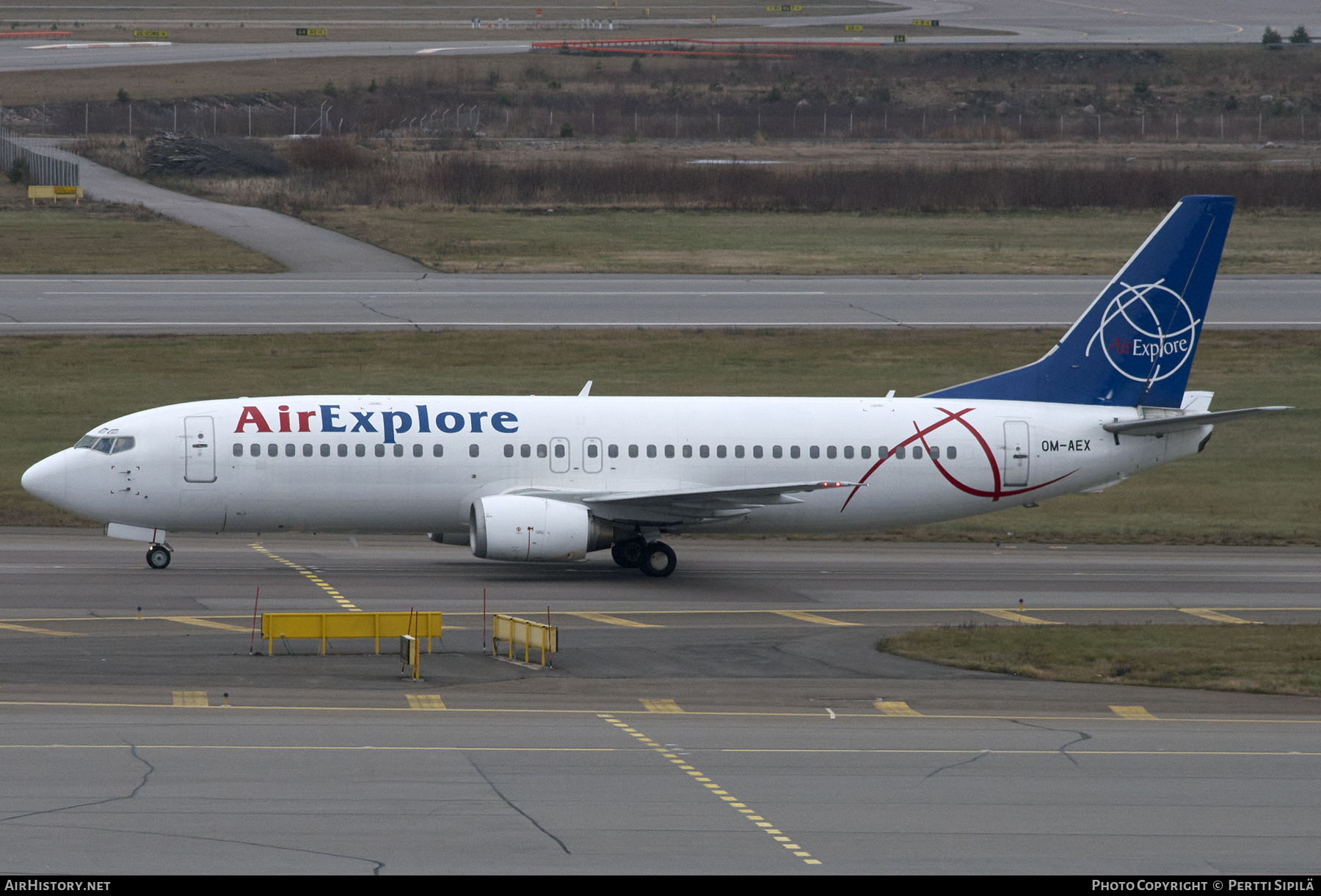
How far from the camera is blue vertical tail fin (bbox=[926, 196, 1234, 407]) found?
132 feet

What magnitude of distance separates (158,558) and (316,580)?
4.15 meters

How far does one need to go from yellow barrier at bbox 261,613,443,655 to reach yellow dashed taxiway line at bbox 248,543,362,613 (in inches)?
97.4

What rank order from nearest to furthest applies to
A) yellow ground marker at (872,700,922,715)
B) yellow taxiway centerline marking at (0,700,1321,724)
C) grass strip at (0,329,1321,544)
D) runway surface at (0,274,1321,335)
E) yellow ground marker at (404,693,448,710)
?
yellow taxiway centerline marking at (0,700,1321,724), yellow ground marker at (404,693,448,710), yellow ground marker at (872,700,922,715), grass strip at (0,329,1321,544), runway surface at (0,274,1321,335)

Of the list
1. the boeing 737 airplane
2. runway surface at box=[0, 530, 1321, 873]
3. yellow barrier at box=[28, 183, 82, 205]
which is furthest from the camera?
yellow barrier at box=[28, 183, 82, 205]

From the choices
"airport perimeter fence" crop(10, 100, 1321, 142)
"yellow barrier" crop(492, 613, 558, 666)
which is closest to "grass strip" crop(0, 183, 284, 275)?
"airport perimeter fence" crop(10, 100, 1321, 142)

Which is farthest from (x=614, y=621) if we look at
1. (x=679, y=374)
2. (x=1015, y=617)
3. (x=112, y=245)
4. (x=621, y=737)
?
(x=112, y=245)

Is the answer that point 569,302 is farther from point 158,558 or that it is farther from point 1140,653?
point 1140,653

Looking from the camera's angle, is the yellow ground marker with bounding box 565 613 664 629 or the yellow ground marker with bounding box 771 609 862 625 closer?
the yellow ground marker with bounding box 565 613 664 629

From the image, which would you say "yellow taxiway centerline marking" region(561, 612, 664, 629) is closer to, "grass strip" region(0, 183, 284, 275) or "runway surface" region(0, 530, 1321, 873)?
"runway surface" region(0, 530, 1321, 873)

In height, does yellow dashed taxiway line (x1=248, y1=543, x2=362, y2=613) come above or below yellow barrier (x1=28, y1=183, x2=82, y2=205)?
below

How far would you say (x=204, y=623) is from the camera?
31172mm

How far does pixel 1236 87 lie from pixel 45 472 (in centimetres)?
13832

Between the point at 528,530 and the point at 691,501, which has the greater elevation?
the point at 691,501

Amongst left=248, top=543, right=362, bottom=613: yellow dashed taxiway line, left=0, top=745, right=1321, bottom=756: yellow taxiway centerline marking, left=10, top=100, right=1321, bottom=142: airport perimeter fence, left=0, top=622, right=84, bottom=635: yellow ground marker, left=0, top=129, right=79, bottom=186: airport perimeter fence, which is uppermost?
left=10, top=100, right=1321, bottom=142: airport perimeter fence
